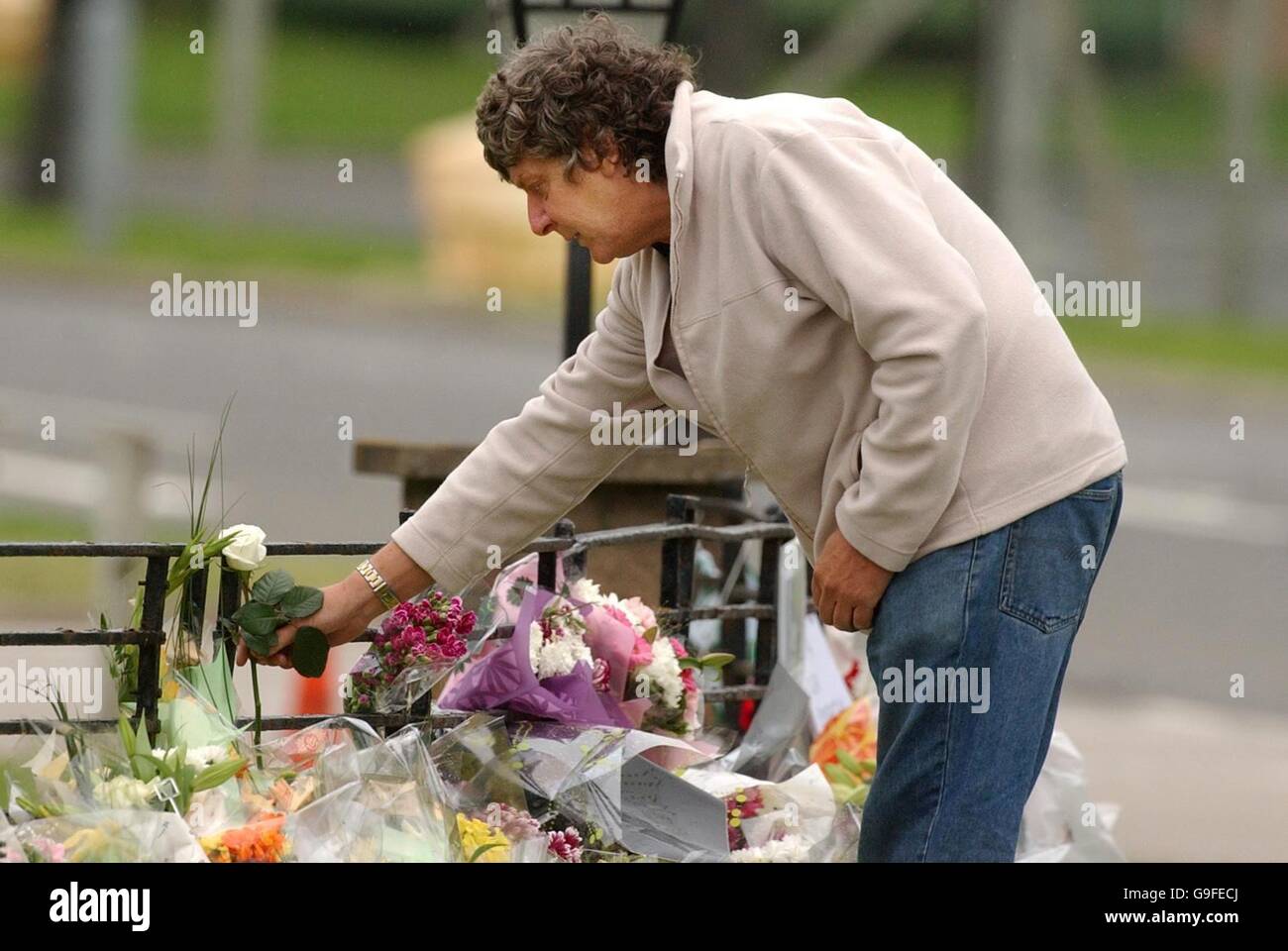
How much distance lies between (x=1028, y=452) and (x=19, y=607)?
602cm

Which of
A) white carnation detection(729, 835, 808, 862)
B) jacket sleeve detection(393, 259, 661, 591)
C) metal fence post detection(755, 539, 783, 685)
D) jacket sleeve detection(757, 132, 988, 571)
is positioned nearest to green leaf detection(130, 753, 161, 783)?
jacket sleeve detection(393, 259, 661, 591)

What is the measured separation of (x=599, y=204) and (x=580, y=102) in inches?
5.7

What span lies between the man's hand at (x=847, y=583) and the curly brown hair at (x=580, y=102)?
586 millimetres

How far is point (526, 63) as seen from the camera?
2.75 meters

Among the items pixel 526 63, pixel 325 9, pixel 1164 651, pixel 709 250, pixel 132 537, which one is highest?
pixel 325 9

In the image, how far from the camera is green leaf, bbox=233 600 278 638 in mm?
3061

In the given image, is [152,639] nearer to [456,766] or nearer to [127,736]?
[127,736]

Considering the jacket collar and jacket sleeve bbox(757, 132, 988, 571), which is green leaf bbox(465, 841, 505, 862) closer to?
jacket sleeve bbox(757, 132, 988, 571)

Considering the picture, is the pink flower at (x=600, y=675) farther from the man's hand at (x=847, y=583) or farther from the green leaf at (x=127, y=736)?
the green leaf at (x=127, y=736)

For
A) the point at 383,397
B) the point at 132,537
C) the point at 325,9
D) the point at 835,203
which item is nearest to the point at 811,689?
the point at 835,203

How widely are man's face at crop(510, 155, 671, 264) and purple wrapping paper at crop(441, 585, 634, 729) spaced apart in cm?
76

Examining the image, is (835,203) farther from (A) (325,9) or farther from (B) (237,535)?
(A) (325,9)
